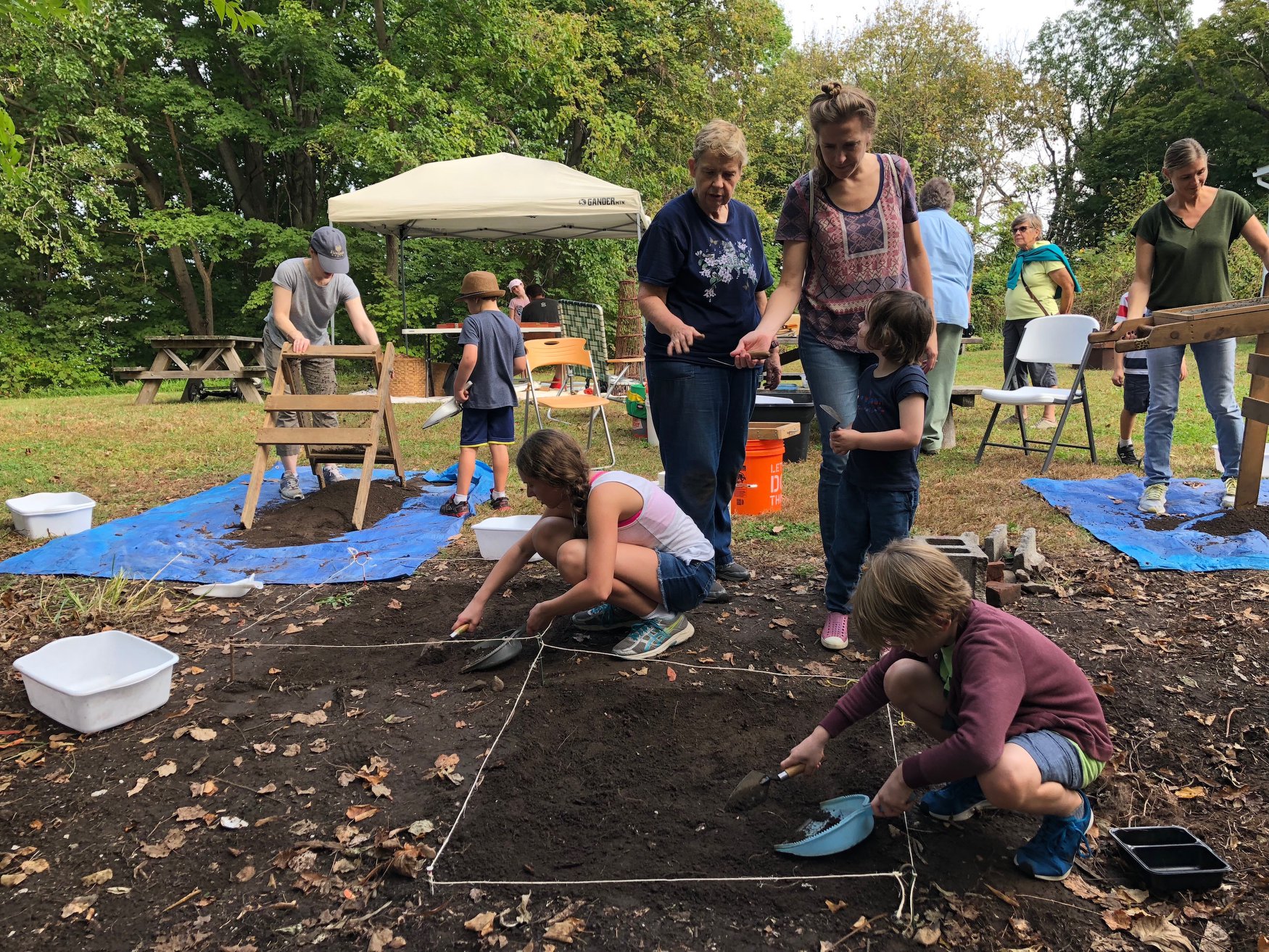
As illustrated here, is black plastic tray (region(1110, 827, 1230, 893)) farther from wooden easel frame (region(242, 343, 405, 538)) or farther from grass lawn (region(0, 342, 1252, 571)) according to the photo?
wooden easel frame (region(242, 343, 405, 538))

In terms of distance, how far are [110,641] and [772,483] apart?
3334mm

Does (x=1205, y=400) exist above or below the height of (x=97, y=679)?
above

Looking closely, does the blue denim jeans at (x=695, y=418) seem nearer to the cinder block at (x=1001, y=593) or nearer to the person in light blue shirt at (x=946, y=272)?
the cinder block at (x=1001, y=593)

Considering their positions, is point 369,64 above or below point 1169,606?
above

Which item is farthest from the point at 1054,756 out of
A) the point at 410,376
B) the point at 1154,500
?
the point at 410,376

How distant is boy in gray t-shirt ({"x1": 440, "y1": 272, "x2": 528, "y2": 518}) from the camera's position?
5.03 meters

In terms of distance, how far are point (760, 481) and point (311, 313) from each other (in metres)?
2.98

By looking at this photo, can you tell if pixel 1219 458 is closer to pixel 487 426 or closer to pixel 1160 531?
pixel 1160 531

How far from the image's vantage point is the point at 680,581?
294cm

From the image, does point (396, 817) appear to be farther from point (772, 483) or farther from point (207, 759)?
point (772, 483)

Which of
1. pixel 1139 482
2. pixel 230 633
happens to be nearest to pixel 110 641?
pixel 230 633

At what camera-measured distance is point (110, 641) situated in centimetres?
280

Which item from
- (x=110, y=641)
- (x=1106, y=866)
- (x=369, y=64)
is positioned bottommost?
(x=1106, y=866)

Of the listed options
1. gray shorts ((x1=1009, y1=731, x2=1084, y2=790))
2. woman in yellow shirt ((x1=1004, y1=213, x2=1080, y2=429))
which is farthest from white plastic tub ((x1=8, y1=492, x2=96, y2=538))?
woman in yellow shirt ((x1=1004, y1=213, x2=1080, y2=429))
